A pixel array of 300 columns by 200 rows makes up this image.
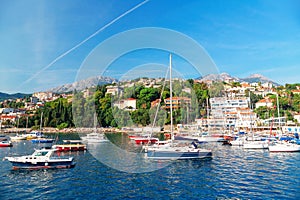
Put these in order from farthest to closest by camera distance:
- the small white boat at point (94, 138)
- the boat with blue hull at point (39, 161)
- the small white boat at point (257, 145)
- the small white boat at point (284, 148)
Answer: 1. the small white boat at point (94, 138)
2. the small white boat at point (257, 145)
3. the small white boat at point (284, 148)
4. the boat with blue hull at point (39, 161)

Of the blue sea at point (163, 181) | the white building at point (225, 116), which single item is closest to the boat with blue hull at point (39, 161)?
the blue sea at point (163, 181)

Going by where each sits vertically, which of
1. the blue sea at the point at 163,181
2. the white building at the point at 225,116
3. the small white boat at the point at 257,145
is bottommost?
the blue sea at the point at 163,181

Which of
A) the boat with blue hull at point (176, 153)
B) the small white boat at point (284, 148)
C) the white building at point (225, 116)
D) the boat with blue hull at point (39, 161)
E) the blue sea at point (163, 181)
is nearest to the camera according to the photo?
the blue sea at point (163, 181)

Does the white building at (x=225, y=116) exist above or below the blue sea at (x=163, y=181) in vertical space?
above

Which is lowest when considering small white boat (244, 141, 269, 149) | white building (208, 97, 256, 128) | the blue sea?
the blue sea

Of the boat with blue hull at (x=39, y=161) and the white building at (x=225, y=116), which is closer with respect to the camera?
the boat with blue hull at (x=39, y=161)

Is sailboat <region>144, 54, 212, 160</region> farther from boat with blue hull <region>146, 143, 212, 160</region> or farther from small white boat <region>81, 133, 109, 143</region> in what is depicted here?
small white boat <region>81, 133, 109, 143</region>

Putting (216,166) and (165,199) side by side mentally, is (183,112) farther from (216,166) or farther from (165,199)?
(165,199)

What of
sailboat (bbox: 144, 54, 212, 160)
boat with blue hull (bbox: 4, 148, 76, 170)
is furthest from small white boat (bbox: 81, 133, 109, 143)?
boat with blue hull (bbox: 4, 148, 76, 170)

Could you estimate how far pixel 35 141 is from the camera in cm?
3253

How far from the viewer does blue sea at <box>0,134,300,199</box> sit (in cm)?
961

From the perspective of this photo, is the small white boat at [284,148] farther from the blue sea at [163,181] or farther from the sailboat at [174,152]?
the sailboat at [174,152]

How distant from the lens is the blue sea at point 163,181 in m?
9.61

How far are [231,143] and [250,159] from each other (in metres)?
8.96
